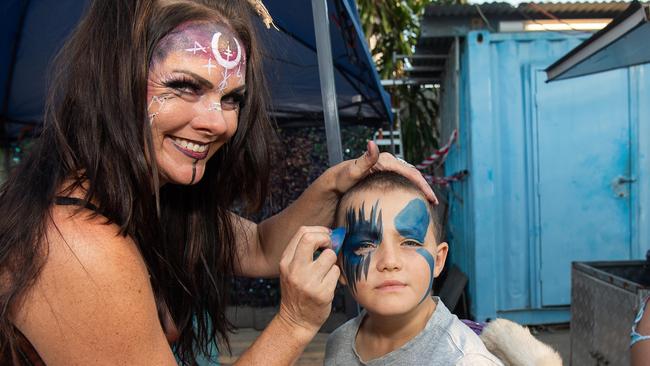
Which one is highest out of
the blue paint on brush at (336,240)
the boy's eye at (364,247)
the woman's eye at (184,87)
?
the woman's eye at (184,87)

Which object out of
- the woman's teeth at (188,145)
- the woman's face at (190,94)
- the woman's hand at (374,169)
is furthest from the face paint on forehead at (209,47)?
the woman's hand at (374,169)

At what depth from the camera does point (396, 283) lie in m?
1.61

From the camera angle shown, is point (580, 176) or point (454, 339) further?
point (580, 176)

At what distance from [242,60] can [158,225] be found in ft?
1.94

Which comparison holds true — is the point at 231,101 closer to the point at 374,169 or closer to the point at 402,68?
the point at 374,169

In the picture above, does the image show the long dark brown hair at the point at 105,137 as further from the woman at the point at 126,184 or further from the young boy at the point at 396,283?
the young boy at the point at 396,283

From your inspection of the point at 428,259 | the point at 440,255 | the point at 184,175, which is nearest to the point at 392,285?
the point at 428,259

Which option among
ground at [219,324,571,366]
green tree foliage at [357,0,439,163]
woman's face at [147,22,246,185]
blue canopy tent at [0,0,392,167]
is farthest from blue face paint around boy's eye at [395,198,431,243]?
green tree foliage at [357,0,439,163]

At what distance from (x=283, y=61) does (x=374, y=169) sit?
2.42 m

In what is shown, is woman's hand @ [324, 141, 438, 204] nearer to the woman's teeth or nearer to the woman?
the woman

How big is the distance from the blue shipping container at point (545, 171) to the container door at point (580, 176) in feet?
0.03

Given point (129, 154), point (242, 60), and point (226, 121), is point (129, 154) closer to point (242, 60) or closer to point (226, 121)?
point (226, 121)

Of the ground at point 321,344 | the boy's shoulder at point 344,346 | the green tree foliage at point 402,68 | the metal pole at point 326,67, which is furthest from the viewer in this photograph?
the green tree foliage at point 402,68

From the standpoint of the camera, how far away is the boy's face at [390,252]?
161cm
